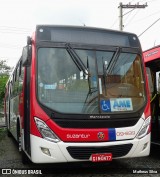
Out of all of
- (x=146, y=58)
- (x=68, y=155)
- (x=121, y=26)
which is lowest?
(x=68, y=155)

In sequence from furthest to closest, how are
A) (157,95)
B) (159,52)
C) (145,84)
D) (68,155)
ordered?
1. (157,95)
2. (159,52)
3. (145,84)
4. (68,155)

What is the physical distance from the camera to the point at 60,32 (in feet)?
22.8

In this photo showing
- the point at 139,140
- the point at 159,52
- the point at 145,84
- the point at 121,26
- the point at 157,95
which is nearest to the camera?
the point at 139,140

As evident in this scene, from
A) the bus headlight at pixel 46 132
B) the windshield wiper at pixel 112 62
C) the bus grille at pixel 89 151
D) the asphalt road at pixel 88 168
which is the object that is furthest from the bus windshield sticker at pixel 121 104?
the bus headlight at pixel 46 132

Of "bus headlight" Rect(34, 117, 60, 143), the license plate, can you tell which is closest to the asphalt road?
the license plate

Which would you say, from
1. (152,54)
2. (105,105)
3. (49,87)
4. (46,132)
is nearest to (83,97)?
(105,105)

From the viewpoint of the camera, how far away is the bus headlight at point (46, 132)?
20.4 feet

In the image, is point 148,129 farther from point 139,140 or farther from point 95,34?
point 95,34

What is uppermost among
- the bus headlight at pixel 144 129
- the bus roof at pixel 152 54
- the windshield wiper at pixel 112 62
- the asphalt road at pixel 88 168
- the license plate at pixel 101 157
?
the bus roof at pixel 152 54

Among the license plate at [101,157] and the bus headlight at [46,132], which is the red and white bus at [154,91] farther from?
the bus headlight at [46,132]

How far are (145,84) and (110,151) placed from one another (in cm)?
167

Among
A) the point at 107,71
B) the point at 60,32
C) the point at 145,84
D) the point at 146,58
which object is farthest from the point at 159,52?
the point at 60,32

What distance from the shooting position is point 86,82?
6625 millimetres

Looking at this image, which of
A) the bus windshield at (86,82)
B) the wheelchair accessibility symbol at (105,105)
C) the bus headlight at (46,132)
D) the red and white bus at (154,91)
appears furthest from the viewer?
the red and white bus at (154,91)
